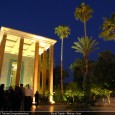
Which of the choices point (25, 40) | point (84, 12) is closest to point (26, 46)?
point (25, 40)

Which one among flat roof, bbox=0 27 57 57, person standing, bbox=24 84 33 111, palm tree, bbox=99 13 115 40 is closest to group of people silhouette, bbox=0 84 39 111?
person standing, bbox=24 84 33 111

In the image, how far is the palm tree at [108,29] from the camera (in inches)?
936

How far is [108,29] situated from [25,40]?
38.7ft

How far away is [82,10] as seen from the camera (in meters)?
34.2

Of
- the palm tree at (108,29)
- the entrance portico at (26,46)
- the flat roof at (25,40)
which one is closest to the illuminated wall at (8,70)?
the flat roof at (25,40)

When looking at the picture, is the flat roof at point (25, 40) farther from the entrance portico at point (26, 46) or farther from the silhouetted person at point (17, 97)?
the silhouetted person at point (17, 97)

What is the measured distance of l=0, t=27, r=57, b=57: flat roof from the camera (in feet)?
81.6

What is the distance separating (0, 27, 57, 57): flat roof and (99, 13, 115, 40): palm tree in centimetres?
741

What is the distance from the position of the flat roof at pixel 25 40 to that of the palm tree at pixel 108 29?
7.41 meters

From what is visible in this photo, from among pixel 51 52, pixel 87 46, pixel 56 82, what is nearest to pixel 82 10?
pixel 87 46

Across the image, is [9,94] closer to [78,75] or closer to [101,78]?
[101,78]

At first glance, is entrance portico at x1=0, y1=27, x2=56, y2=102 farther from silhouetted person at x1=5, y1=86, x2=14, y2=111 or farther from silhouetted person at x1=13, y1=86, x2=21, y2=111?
silhouetted person at x1=13, y1=86, x2=21, y2=111

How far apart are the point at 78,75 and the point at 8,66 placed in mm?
24308

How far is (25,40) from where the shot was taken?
27594 mm
